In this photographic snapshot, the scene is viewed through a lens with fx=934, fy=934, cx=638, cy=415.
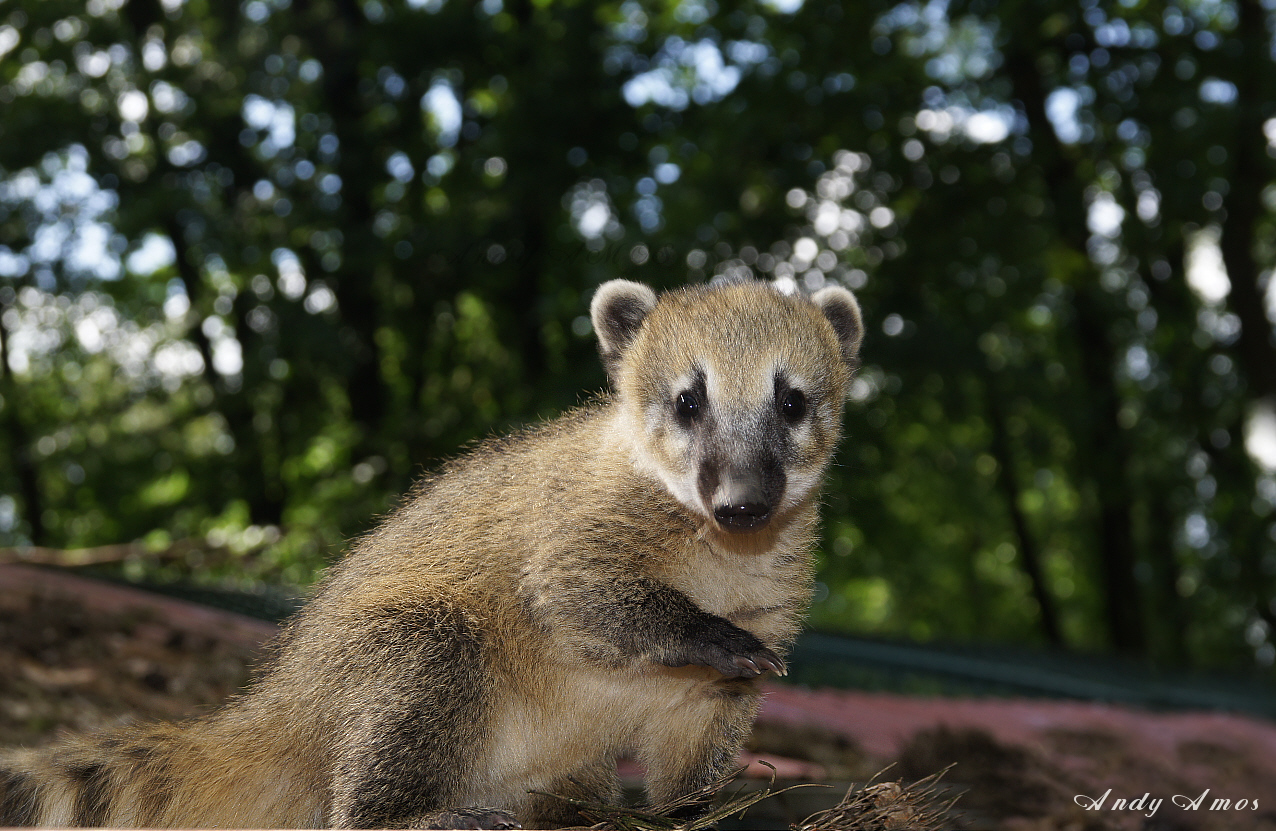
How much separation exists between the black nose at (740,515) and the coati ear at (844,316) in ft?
4.17

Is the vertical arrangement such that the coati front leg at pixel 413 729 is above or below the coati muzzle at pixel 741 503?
below

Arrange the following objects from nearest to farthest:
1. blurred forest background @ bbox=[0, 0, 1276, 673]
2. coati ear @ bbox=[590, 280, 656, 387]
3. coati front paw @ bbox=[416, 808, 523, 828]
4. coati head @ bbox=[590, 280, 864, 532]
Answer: coati front paw @ bbox=[416, 808, 523, 828], coati head @ bbox=[590, 280, 864, 532], coati ear @ bbox=[590, 280, 656, 387], blurred forest background @ bbox=[0, 0, 1276, 673]

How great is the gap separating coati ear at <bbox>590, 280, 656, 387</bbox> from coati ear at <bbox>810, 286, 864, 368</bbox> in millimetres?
732

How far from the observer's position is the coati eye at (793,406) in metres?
3.34

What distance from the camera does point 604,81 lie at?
10.8 metres

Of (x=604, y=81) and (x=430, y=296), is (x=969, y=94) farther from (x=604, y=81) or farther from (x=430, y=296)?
(x=430, y=296)

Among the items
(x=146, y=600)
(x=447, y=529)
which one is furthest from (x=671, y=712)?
(x=146, y=600)

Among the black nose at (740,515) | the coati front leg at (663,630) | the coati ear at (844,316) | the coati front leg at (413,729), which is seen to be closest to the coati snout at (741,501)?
the black nose at (740,515)

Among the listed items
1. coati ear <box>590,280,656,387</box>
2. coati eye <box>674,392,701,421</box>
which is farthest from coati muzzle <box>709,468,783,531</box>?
coati ear <box>590,280,656,387</box>

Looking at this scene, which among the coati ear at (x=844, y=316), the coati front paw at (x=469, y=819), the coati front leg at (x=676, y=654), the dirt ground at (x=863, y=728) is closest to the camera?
the coati front paw at (x=469, y=819)

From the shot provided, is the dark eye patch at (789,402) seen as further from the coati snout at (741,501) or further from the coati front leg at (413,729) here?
the coati front leg at (413,729)

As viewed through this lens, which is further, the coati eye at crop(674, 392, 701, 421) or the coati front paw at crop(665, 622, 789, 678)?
the coati eye at crop(674, 392, 701, 421)

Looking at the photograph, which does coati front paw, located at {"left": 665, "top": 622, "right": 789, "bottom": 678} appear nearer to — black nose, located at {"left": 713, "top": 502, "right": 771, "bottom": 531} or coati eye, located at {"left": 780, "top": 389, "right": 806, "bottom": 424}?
black nose, located at {"left": 713, "top": 502, "right": 771, "bottom": 531}

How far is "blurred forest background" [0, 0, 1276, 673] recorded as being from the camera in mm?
8945
